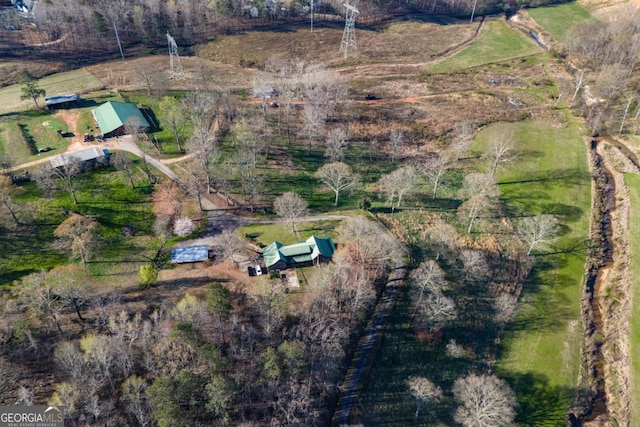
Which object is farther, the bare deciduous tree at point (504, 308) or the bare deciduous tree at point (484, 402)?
the bare deciduous tree at point (504, 308)

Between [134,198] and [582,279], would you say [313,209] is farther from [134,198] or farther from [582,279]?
[582,279]

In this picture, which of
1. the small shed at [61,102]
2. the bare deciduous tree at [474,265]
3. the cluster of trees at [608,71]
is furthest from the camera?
the cluster of trees at [608,71]

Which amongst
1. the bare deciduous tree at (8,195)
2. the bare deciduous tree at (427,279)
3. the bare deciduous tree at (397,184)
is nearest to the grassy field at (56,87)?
the bare deciduous tree at (8,195)

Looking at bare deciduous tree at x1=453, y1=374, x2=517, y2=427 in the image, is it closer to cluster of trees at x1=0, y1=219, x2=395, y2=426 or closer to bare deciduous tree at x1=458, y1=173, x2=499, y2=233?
cluster of trees at x1=0, y1=219, x2=395, y2=426

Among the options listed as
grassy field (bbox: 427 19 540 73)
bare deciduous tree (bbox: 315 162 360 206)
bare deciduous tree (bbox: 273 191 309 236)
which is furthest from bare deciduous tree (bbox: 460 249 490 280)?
grassy field (bbox: 427 19 540 73)

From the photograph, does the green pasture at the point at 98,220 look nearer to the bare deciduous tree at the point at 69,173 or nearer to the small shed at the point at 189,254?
the bare deciduous tree at the point at 69,173

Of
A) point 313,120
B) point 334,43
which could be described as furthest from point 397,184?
point 334,43

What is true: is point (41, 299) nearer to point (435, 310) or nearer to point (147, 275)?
point (147, 275)
